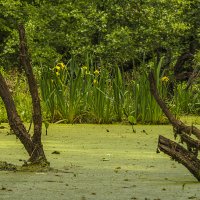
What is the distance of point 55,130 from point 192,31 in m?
13.4

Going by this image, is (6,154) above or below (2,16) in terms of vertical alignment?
above

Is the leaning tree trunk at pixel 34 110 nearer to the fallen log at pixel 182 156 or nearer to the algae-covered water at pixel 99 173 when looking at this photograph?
the algae-covered water at pixel 99 173

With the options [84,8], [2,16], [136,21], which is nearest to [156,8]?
[136,21]

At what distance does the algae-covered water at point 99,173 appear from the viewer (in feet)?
13.9

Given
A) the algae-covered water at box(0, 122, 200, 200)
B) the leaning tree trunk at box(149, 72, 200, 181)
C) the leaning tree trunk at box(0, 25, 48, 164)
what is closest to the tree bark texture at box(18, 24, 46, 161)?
the leaning tree trunk at box(0, 25, 48, 164)

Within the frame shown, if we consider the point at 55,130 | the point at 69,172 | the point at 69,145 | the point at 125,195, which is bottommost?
the point at 55,130

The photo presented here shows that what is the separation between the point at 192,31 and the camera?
2244 centimetres

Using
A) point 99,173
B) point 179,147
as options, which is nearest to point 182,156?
point 179,147

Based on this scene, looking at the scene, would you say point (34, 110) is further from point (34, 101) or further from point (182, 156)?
point (182, 156)

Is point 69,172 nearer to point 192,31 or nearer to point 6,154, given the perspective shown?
point 6,154

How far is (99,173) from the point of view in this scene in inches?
209

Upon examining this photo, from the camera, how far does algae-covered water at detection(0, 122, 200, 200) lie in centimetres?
424

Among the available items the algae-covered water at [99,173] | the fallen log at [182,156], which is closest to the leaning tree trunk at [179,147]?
the fallen log at [182,156]

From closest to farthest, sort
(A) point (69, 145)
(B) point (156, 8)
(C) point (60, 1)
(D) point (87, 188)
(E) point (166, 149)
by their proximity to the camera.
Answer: (D) point (87, 188) < (E) point (166, 149) < (A) point (69, 145) < (B) point (156, 8) < (C) point (60, 1)
